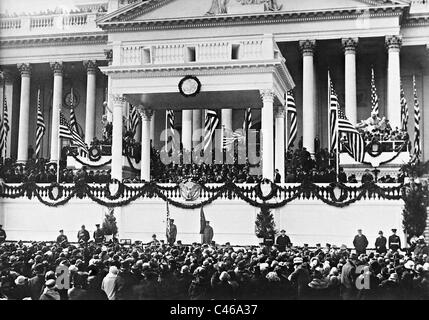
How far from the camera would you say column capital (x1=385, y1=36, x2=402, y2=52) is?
114ft

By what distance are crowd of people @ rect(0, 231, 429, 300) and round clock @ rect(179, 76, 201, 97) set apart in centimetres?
1085

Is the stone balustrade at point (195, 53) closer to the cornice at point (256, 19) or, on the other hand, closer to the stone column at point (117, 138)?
the stone column at point (117, 138)

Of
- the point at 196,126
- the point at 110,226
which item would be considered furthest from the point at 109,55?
the point at 110,226

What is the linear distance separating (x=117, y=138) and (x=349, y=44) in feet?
56.5

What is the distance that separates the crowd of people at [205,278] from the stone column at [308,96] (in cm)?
2402

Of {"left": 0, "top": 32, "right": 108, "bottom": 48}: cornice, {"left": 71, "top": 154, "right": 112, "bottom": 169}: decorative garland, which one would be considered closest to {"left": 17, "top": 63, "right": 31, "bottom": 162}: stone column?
{"left": 0, "top": 32, "right": 108, "bottom": 48}: cornice

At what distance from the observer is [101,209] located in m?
20.4

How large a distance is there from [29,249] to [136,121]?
14.4 metres

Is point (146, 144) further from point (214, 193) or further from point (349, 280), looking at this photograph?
point (349, 280)

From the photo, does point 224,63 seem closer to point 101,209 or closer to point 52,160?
point 101,209

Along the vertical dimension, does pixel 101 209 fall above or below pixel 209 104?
below

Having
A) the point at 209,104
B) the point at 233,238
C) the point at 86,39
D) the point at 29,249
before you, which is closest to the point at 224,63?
the point at 209,104

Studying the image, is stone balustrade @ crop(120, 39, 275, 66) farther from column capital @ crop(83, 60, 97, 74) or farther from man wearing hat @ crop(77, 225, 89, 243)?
column capital @ crop(83, 60, 97, 74)
